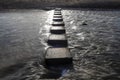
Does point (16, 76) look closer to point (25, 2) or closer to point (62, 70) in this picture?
point (62, 70)

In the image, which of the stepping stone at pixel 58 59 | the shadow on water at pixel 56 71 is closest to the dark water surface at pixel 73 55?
the shadow on water at pixel 56 71

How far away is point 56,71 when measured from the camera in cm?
372

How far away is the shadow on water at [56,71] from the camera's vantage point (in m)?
3.52

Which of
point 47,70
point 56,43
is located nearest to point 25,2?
point 56,43

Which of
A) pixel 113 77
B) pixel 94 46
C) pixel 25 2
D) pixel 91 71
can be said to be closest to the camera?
pixel 113 77

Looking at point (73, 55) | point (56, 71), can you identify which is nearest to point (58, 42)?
point (73, 55)

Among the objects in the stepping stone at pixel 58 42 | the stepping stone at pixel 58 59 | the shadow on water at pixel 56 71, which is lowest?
the shadow on water at pixel 56 71

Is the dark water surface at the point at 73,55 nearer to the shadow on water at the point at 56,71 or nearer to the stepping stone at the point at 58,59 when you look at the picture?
the shadow on water at the point at 56,71

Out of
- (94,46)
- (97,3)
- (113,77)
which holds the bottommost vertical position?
(113,77)

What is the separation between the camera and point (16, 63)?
416 cm

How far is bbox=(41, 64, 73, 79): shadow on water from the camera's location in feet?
11.6

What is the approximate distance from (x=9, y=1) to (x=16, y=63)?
54.8 ft

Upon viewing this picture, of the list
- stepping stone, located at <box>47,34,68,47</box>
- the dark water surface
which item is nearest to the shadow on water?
the dark water surface

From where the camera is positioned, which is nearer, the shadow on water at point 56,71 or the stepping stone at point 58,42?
the shadow on water at point 56,71
